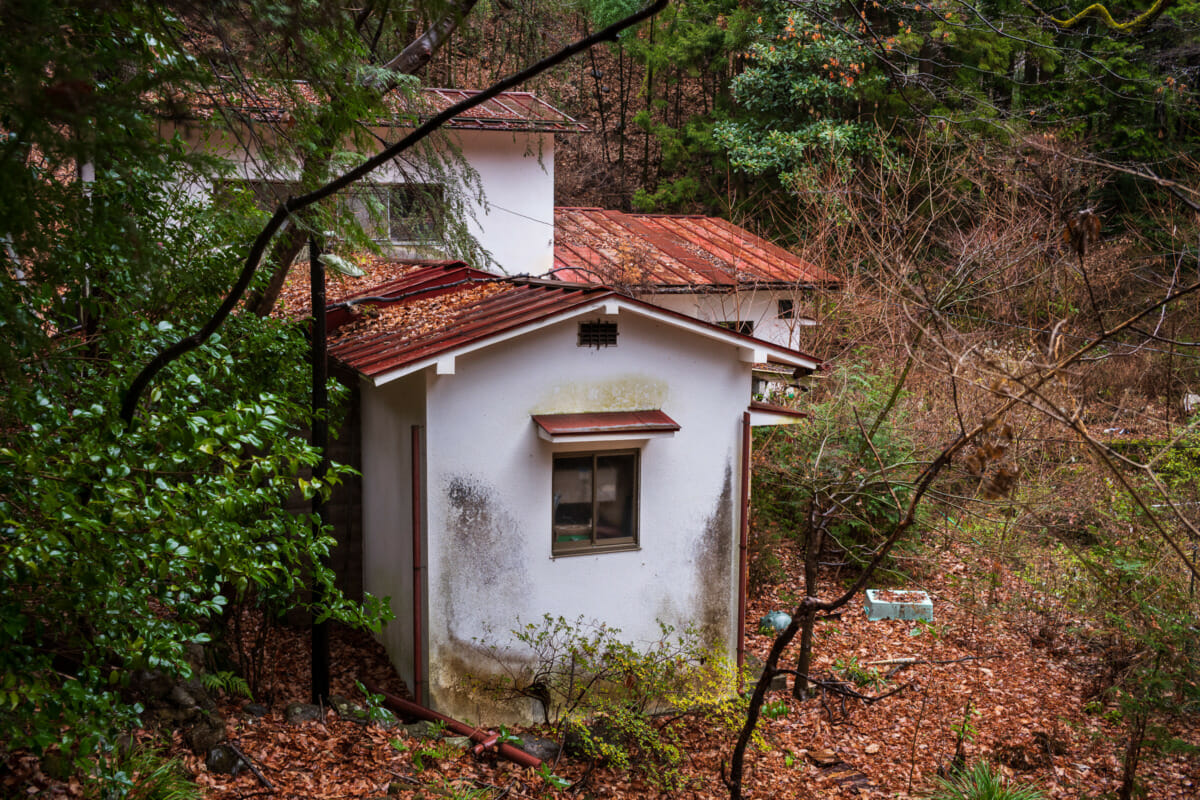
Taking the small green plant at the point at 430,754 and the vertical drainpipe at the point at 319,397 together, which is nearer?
the small green plant at the point at 430,754

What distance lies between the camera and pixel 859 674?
402 inches

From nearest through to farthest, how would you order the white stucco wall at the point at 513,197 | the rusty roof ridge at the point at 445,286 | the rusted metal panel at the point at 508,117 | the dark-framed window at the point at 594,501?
the dark-framed window at the point at 594,501
the rusty roof ridge at the point at 445,286
the rusted metal panel at the point at 508,117
the white stucco wall at the point at 513,197

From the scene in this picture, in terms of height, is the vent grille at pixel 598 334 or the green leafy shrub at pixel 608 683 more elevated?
the vent grille at pixel 598 334

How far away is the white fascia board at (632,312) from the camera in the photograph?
299 inches

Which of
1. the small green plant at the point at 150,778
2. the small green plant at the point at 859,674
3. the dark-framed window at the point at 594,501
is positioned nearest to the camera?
the small green plant at the point at 150,778

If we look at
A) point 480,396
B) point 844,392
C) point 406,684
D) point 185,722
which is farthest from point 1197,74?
point 185,722

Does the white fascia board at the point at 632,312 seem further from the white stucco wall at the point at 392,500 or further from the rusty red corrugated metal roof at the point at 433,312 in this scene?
the white stucco wall at the point at 392,500

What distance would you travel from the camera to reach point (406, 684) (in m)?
8.78

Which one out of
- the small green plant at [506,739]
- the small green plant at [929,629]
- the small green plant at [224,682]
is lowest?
the small green plant at [929,629]

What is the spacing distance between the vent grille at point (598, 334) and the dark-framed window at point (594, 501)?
1.08 metres

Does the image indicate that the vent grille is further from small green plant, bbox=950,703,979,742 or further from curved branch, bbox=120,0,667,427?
small green plant, bbox=950,703,979,742

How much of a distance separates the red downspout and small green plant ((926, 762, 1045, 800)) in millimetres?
3540

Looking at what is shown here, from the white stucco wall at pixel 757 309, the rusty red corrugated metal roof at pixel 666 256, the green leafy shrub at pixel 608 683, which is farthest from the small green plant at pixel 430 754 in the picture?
the white stucco wall at pixel 757 309

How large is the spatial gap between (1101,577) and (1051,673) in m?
1.46
